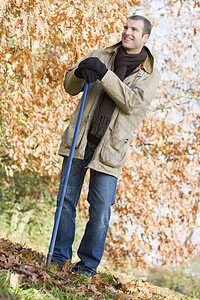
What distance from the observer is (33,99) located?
609 centimetres

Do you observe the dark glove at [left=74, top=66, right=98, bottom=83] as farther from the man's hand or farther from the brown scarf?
the brown scarf

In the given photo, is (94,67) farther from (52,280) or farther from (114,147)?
(52,280)

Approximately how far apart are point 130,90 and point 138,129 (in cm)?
453

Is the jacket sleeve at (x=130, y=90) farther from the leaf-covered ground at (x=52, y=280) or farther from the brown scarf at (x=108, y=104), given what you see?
the leaf-covered ground at (x=52, y=280)

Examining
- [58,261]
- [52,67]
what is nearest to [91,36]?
[52,67]

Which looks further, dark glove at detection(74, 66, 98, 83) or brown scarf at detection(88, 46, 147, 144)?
brown scarf at detection(88, 46, 147, 144)

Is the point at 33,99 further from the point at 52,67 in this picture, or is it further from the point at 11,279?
the point at 11,279

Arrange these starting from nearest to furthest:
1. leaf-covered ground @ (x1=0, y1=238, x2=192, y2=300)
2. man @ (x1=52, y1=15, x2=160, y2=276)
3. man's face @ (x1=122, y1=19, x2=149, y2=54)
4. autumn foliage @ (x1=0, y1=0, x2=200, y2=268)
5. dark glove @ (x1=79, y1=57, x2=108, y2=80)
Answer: leaf-covered ground @ (x1=0, y1=238, x2=192, y2=300)
dark glove @ (x1=79, y1=57, x2=108, y2=80)
man @ (x1=52, y1=15, x2=160, y2=276)
man's face @ (x1=122, y1=19, x2=149, y2=54)
autumn foliage @ (x1=0, y1=0, x2=200, y2=268)

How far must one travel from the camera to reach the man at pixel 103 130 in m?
2.99

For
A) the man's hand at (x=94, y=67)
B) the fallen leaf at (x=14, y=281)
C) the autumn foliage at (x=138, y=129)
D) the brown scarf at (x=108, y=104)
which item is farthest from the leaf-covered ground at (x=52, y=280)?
the autumn foliage at (x=138, y=129)

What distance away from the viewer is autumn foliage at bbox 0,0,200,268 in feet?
15.3

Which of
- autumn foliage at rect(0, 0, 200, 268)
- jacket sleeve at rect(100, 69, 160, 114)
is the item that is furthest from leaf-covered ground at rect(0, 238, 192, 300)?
autumn foliage at rect(0, 0, 200, 268)

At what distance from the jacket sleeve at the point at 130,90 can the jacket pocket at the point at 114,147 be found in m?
0.18

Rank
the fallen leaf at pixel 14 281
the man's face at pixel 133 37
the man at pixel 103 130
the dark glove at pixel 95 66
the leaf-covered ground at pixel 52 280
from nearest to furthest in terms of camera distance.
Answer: the fallen leaf at pixel 14 281 → the leaf-covered ground at pixel 52 280 → the dark glove at pixel 95 66 → the man at pixel 103 130 → the man's face at pixel 133 37
